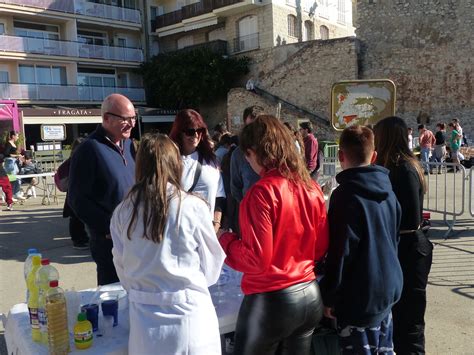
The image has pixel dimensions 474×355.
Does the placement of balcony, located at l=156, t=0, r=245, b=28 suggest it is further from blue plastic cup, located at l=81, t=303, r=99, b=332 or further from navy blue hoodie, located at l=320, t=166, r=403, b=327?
blue plastic cup, located at l=81, t=303, r=99, b=332

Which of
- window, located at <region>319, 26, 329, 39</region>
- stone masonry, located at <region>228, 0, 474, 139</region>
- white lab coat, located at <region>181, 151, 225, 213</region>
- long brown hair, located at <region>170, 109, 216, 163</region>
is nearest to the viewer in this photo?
white lab coat, located at <region>181, 151, 225, 213</region>

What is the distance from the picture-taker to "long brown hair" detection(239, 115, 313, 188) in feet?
7.16

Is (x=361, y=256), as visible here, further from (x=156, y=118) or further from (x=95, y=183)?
(x=156, y=118)

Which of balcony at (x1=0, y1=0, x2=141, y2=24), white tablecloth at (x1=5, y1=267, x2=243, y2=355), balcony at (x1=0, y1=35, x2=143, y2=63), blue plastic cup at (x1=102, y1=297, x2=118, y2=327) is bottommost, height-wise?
white tablecloth at (x1=5, y1=267, x2=243, y2=355)

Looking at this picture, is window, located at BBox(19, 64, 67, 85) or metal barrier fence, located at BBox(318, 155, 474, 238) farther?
window, located at BBox(19, 64, 67, 85)

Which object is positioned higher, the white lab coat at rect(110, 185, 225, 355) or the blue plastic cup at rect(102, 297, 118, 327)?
the white lab coat at rect(110, 185, 225, 355)

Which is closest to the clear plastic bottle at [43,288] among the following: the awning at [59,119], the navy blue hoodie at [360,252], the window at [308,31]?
the navy blue hoodie at [360,252]

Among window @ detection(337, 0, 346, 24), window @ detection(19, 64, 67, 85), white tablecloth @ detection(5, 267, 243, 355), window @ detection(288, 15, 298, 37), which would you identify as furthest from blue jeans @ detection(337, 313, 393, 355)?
window @ detection(337, 0, 346, 24)

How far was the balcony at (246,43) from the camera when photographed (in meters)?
29.3

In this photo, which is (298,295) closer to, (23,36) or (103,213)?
(103,213)

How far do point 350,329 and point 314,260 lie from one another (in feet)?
1.58

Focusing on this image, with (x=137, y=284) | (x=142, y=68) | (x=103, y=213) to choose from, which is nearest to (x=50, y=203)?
(x=103, y=213)

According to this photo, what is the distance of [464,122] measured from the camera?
22234 millimetres

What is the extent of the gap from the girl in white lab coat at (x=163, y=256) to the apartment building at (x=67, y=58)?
23431 millimetres
